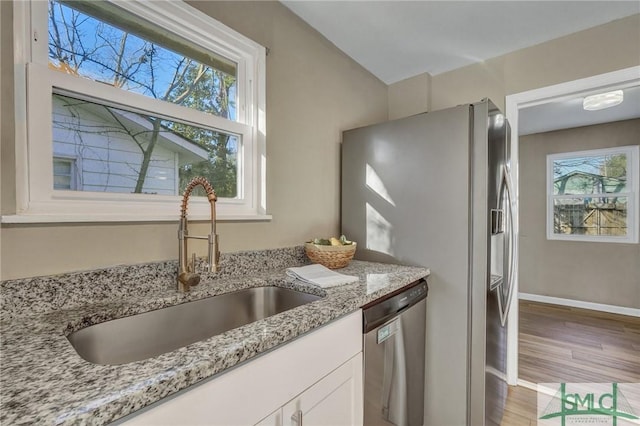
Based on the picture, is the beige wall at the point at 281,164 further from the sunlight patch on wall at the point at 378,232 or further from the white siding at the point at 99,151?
the sunlight patch on wall at the point at 378,232

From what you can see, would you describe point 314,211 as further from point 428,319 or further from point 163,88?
point 163,88

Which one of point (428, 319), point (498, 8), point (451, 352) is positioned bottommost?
point (451, 352)

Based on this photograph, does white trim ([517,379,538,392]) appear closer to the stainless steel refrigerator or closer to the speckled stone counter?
the stainless steel refrigerator

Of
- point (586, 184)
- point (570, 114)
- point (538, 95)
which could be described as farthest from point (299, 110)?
point (586, 184)

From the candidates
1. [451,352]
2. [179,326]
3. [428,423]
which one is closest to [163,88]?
[179,326]

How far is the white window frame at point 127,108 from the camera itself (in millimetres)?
905

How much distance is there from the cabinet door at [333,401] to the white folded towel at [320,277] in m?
0.29

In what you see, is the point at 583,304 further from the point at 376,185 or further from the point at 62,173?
the point at 62,173

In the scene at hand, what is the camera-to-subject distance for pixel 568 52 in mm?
1929

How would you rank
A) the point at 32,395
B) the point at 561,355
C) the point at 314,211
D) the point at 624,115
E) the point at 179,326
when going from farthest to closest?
the point at 624,115 < the point at 561,355 < the point at 314,211 < the point at 179,326 < the point at 32,395

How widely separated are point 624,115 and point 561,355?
292 cm

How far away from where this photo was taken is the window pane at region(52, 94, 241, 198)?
3.40 feet

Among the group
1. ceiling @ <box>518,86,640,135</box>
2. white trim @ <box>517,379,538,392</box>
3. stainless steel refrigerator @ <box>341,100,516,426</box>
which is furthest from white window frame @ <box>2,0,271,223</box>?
ceiling @ <box>518,86,640,135</box>

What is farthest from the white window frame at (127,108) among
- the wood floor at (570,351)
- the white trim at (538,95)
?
the wood floor at (570,351)
